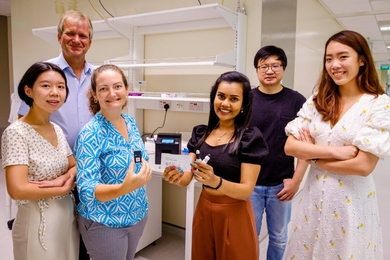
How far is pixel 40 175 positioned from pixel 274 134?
1.25 meters

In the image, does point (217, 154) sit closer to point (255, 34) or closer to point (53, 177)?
point (53, 177)

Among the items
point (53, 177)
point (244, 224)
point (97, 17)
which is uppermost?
point (97, 17)

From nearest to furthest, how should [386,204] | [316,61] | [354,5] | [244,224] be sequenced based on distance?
[244,224] < [386,204] < [354,5] < [316,61]

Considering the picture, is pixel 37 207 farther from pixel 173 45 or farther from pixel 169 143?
pixel 173 45

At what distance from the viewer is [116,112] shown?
1.31m

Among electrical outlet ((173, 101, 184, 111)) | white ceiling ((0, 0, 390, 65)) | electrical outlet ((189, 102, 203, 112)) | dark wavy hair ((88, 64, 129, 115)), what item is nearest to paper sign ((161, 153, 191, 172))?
dark wavy hair ((88, 64, 129, 115))

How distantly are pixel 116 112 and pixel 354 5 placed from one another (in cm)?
427

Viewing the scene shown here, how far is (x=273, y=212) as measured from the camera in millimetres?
1896

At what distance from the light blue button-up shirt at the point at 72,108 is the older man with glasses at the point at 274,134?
0.98m

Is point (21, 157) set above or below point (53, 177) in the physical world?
above

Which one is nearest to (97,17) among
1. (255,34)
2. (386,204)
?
(255,34)

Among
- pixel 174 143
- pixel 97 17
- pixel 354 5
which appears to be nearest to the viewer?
pixel 174 143

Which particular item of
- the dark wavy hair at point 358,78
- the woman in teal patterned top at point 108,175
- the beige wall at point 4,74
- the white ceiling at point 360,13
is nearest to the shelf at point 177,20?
the dark wavy hair at point 358,78

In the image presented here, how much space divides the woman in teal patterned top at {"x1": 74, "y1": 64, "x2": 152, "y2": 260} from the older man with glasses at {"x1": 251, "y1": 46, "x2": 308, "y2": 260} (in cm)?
83
